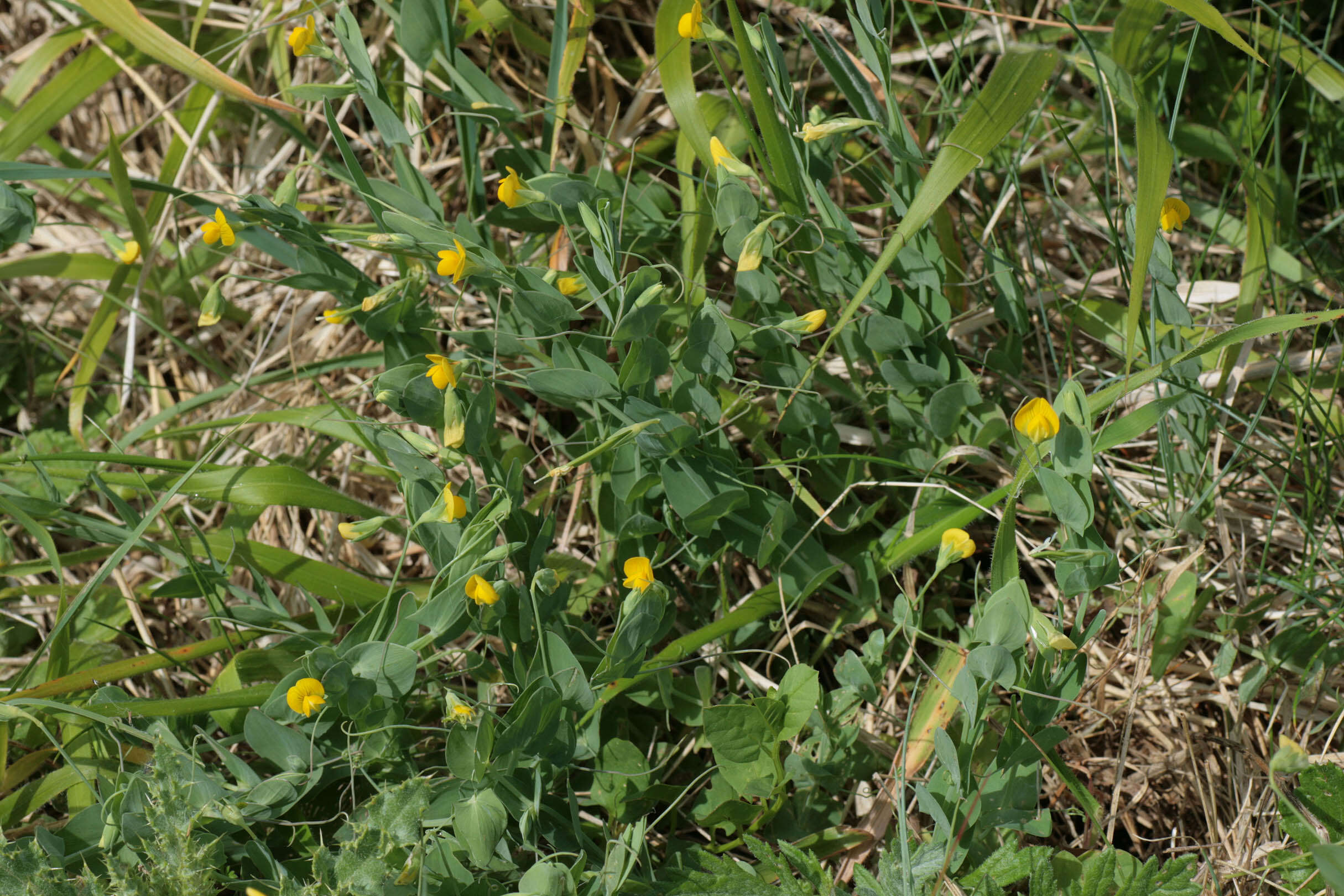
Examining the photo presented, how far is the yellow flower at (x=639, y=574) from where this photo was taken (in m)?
1.10

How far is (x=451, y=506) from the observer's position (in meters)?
1.12

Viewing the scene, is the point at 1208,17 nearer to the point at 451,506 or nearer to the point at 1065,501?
the point at 1065,501

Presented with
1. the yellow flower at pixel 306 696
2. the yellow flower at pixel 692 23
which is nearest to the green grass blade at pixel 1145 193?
the yellow flower at pixel 692 23

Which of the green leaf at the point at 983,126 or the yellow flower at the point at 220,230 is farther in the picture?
the yellow flower at the point at 220,230

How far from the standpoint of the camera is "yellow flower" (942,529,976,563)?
1.13 meters

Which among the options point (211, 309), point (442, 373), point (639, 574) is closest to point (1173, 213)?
point (639, 574)

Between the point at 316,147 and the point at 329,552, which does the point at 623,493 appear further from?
the point at 316,147

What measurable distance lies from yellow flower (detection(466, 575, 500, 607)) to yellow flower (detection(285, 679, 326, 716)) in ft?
0.62

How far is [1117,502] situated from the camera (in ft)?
4.95

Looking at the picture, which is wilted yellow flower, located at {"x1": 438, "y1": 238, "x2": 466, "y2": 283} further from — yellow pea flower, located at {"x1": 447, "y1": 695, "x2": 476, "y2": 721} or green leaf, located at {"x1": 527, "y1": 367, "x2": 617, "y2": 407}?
yellow pea flower, located at {"x1": 447, "y1": 695, "x2": 476, "y2": 721}

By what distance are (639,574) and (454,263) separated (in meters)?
0.40

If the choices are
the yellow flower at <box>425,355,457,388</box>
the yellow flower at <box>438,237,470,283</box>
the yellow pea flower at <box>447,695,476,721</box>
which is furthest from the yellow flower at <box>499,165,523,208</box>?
the yellow pea flower at <box>447,695,476,721</box>

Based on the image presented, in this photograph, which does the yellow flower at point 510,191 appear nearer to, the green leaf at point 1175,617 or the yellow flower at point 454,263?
the yellow flower at point 454,263

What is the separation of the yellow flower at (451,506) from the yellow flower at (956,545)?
1.79 feet
